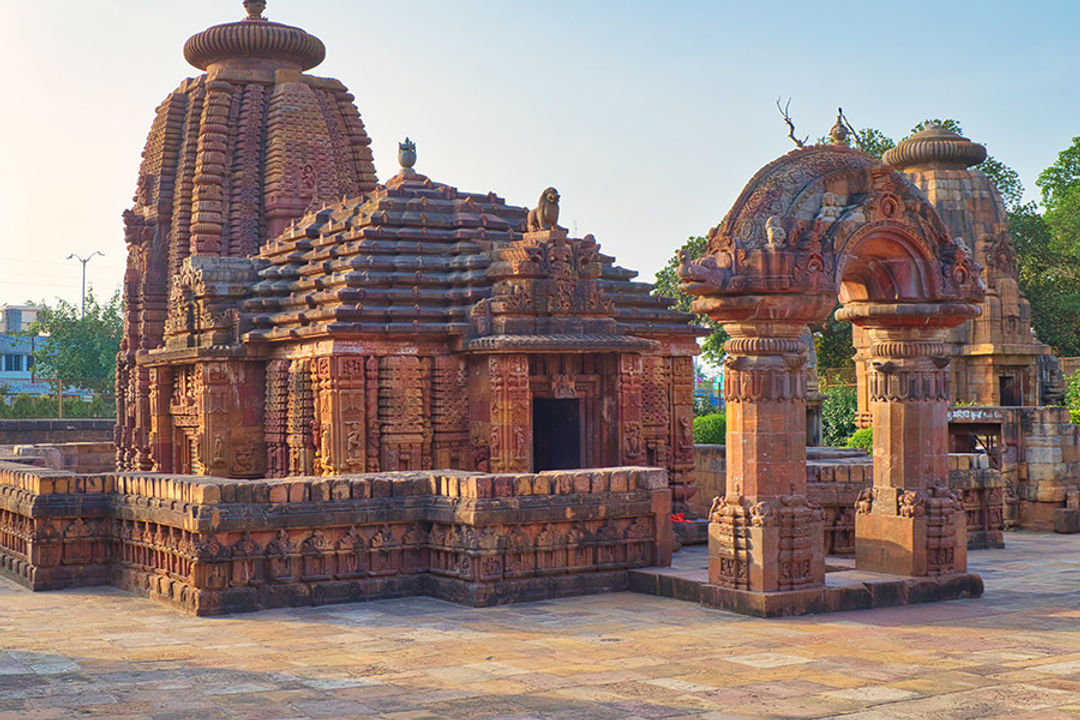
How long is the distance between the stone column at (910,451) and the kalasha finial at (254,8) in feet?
56.1

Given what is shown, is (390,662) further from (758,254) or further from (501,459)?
(501,459)

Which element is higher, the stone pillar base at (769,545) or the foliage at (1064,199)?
the foliage at (1064,199)

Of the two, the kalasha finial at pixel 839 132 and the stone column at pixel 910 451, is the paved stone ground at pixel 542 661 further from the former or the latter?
the kalasha finial at pixel 839 132

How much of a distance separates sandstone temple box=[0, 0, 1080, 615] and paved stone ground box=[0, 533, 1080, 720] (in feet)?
1.60

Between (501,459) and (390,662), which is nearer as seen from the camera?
(390,662)

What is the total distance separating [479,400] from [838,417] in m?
18.7

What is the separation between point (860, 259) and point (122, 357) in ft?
59.1

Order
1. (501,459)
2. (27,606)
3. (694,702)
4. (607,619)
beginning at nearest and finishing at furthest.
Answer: (694,702), (607,619), (27,606), (501,459)

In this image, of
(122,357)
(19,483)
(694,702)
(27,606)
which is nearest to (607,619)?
(694,702)

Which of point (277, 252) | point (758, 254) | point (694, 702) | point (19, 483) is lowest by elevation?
point (694, 702)

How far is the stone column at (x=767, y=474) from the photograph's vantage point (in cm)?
1071

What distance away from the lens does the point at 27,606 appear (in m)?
11.5

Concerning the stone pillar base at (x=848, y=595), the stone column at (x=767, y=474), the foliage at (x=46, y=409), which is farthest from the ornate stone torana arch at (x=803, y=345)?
the foliage at (x=46, y=409)

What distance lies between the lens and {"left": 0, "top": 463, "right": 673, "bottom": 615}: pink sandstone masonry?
11008 mm
